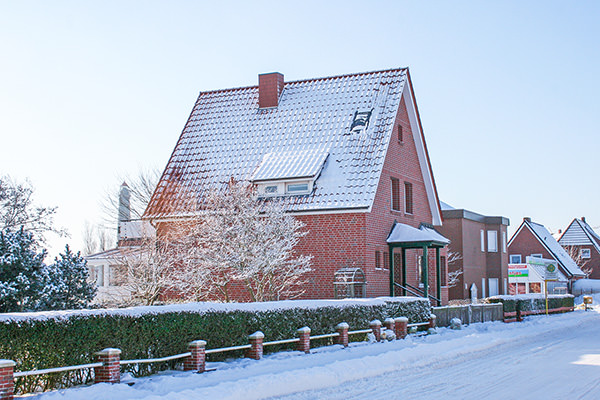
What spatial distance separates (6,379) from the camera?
10.5 meters

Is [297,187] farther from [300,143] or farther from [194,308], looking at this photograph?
[194,308]

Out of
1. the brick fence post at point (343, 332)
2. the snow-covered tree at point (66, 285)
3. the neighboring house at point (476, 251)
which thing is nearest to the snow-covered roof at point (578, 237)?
the neighboring house at point (476, 251)

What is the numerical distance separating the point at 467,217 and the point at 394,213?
17.5 meters

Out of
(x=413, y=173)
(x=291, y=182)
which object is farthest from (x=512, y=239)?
(x=291, y=182)

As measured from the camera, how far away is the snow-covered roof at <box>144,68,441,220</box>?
28.0 metres

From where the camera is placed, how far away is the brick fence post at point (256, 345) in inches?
645

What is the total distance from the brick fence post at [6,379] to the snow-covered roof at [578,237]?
74941 millimetres

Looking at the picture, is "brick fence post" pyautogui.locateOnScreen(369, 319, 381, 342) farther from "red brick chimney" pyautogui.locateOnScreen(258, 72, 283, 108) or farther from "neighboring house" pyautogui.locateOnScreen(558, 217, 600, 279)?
"neighboring house" pyautogui.locateOnScreen(558, 217, 600, 279)

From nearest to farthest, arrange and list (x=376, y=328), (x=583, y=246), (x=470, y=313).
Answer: (x=376, y=328)
(x=470, y=313)
(x=583, y=246)

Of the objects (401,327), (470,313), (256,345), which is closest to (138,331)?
(256,345)

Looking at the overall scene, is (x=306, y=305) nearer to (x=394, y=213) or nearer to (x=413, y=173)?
(x=394, y=213)

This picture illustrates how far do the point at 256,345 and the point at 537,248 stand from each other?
53390 millimetres

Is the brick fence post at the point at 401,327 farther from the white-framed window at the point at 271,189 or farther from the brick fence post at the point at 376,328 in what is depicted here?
the white-framed window at the point at 271,189

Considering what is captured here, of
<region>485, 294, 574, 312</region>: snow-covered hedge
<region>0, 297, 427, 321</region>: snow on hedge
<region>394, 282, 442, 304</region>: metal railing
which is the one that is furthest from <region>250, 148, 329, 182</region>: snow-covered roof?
<region>485, 294, 574, 312</region>: snow-covered hedge
